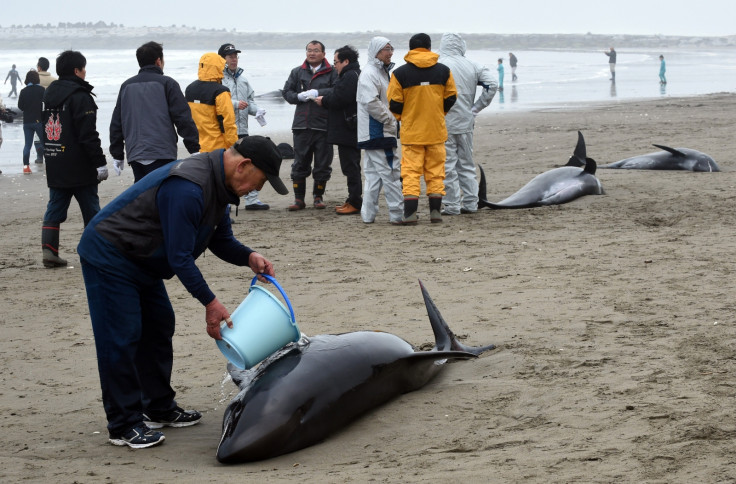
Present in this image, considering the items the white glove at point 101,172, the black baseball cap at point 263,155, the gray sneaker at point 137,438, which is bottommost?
the gray sneaker at point 137,438

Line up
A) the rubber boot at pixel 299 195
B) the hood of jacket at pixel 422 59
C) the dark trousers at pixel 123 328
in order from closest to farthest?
1. the dark trousers at pixel 123 328
2. the hood of jacket at pixel 422 59
3. the rubber boot at pixel 299 195

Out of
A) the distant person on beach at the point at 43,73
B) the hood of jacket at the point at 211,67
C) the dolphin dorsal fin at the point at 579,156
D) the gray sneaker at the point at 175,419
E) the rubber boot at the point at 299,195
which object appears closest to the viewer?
the gray sneaker at the point at 175,419

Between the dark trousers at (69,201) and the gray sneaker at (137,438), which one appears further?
the dark trousers at (69,201)

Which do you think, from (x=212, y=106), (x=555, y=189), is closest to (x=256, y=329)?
(x=212, y=106)

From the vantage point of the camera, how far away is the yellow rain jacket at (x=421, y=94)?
35.5 ft

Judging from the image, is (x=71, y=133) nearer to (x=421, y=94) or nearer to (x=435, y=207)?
(x=421, y=94)

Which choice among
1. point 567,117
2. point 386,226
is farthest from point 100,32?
point 386,226

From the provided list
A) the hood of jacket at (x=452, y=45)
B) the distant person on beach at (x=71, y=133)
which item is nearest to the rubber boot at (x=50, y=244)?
the distant person on beach at (x=71, y=133)

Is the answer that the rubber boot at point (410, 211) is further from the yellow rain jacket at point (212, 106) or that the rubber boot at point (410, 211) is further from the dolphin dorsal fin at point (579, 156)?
the dolphin dorsal fin at point (579, 156)

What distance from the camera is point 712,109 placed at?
24.1m

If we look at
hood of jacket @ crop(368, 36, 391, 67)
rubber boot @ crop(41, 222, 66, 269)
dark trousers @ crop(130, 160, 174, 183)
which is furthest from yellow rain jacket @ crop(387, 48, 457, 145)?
rubber boot @ crop(41, 222, 66, 269)

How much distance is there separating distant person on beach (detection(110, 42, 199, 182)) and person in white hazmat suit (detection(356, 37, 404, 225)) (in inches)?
92.3

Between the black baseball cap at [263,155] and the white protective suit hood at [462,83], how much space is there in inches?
273

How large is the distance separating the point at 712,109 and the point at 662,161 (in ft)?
34.9
